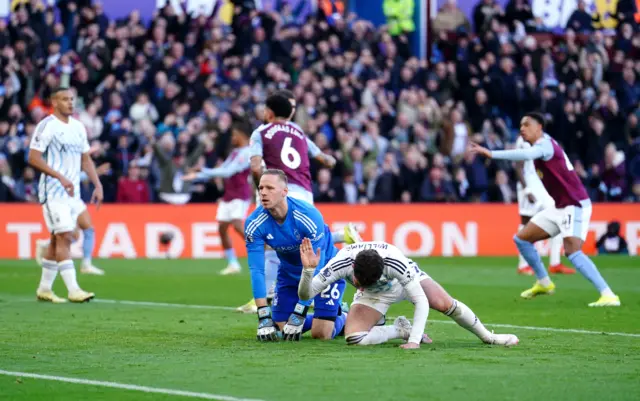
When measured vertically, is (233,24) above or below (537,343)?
above

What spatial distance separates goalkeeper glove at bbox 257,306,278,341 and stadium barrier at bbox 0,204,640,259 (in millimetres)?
13403

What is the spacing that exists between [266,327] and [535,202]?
1019 centimetres

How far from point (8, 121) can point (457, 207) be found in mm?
9478

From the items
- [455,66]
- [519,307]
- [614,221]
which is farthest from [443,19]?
[519,307]

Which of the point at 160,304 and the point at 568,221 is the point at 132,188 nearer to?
the point at 160,304

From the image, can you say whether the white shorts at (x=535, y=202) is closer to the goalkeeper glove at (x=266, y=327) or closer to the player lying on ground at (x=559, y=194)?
the player lying on ground at (x=559, y=194)

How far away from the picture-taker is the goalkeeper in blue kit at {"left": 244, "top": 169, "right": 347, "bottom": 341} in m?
10.5

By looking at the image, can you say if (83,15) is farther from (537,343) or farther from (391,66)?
(537,343)

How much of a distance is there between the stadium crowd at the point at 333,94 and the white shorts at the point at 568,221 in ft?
34.1

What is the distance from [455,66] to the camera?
30.3 m

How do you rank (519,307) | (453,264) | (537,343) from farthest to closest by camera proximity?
1. (453,264)
2. (519,307)
3. (537,343)

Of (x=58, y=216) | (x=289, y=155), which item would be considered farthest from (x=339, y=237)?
(x=58, y=216)

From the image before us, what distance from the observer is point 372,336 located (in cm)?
1022

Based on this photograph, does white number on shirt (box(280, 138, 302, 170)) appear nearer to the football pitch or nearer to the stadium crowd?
the football pitch
